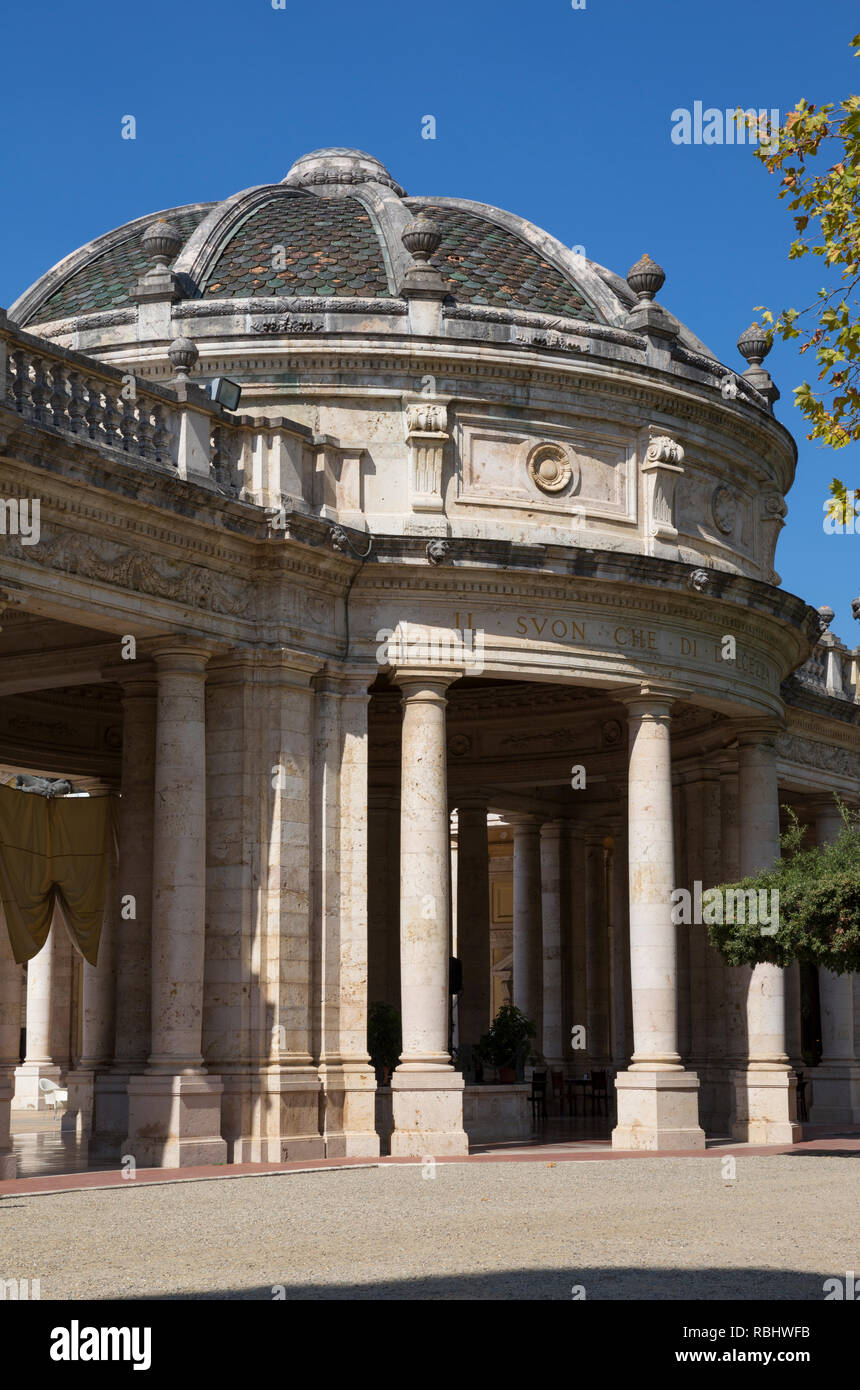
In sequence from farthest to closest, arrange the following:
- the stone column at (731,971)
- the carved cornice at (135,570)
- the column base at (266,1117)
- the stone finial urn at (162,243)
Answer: the stone column at (731,971) < the stone finial urn at (162,243) < the column base at (266,1117) < the carved cornice at (135,570)

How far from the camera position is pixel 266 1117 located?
25828 mm

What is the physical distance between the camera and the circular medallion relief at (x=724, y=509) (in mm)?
32938

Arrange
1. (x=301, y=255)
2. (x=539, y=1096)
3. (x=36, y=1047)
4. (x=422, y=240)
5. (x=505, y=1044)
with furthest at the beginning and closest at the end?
1. (x=36, y=1047)
2. (x=539, y=1096)
3. (x=505, y=1044)
4. (x=301, y=255)
5. (x=422, y=240)

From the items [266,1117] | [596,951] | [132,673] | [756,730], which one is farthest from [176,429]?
[596,951]

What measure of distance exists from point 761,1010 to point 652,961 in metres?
4.41


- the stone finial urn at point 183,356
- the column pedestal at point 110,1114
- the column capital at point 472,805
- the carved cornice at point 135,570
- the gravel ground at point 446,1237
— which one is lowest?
the gravel ground at point 446,1237

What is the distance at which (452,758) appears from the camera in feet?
137

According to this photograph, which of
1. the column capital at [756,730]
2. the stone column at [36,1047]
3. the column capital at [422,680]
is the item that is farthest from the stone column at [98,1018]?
the stone column at [36,1047]

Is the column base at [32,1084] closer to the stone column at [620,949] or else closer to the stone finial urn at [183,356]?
the stone column at [620,949]

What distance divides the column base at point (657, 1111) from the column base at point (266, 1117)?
5.46m

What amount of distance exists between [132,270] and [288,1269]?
901 inches

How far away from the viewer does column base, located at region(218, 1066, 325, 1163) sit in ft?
84.0

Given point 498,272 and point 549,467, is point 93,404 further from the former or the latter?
point 498,272

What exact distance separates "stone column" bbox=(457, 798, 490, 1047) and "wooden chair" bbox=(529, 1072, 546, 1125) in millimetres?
1614
